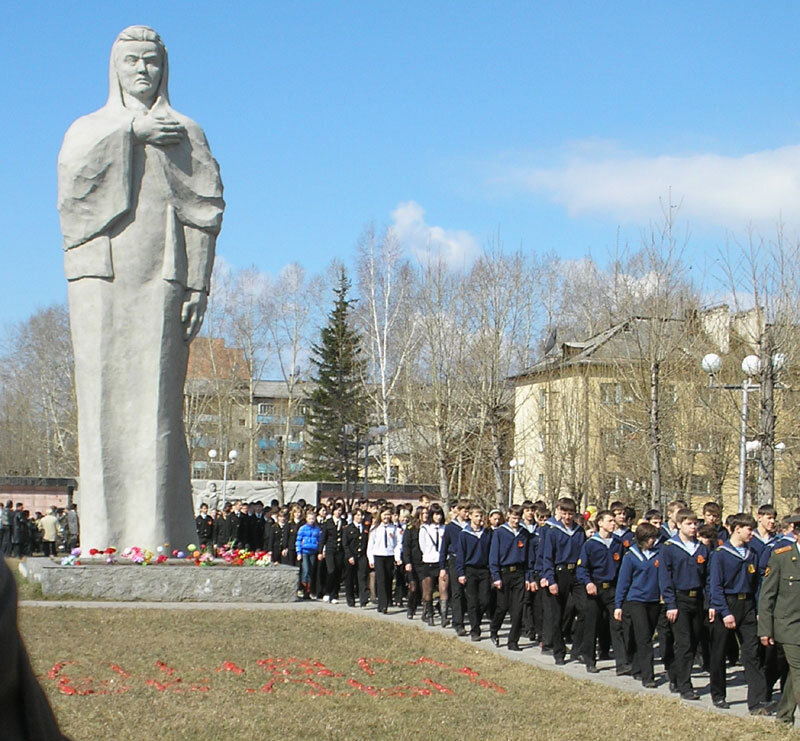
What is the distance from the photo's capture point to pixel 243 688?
1010cm

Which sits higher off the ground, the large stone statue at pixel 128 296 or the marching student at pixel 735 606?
the large stone statue at pixel 128 296

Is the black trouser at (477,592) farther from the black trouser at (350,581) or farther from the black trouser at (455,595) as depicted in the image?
the black trouser at (350,581)

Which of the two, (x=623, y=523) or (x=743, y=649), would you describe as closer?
(x=743, y=649)

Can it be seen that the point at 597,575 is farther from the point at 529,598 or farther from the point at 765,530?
the point at 765,530

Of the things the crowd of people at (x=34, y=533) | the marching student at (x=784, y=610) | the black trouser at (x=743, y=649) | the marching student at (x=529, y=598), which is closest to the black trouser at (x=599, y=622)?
the marching student at (x=529, y=598)

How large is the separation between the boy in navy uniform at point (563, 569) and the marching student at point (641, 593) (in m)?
1.18

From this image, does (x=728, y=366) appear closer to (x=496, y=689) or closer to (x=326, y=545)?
(x=326, y=545)

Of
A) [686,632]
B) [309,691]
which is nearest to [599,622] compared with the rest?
[686,632]

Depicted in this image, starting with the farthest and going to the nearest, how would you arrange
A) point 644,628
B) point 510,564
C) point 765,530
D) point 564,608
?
point 510,564
point 564,608
point 644,628
point 765,530

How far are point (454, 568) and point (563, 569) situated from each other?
2847 mm

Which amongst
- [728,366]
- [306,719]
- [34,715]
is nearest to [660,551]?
[306,719]

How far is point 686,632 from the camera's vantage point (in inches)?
455

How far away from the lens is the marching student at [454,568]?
15.7 m

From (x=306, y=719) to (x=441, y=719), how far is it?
1.10m
